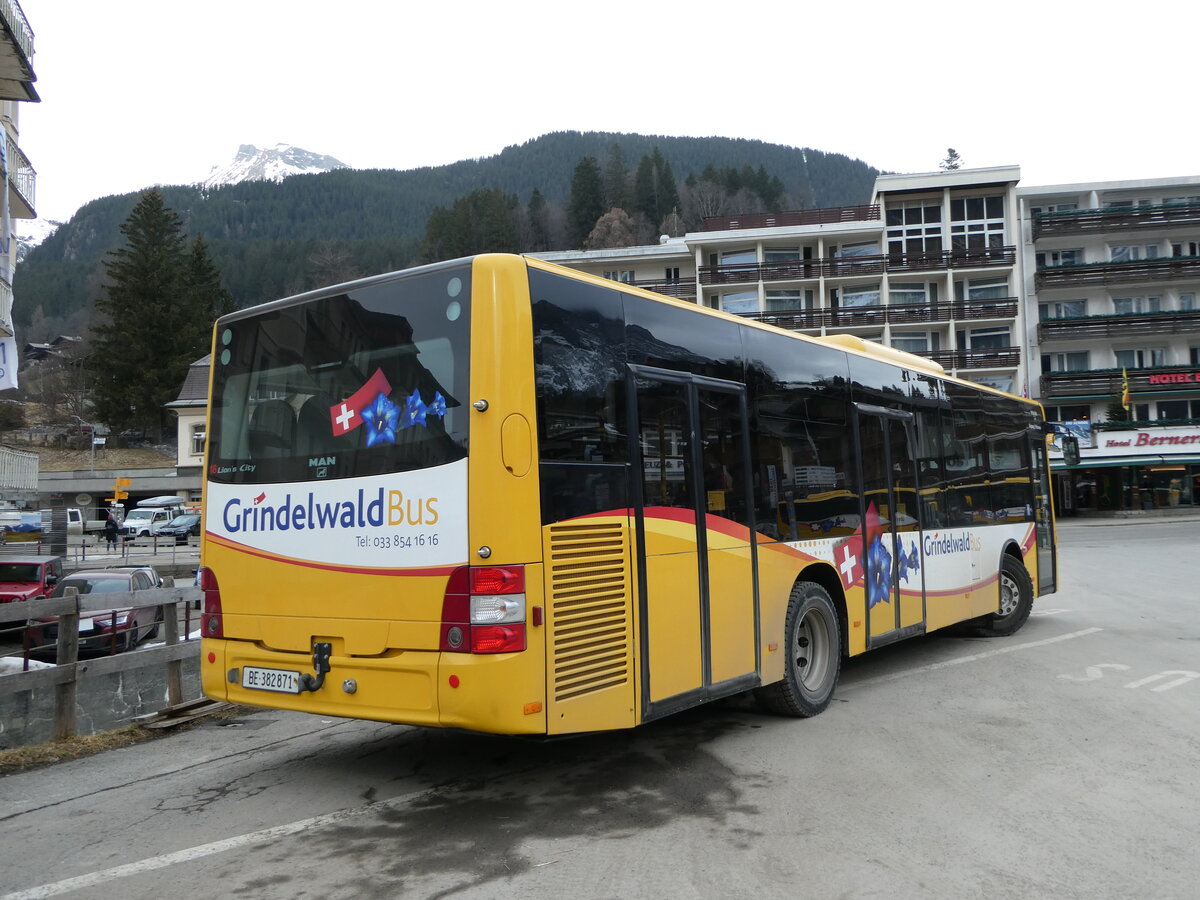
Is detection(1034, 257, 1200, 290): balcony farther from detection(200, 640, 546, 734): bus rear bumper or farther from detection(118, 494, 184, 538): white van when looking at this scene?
detection(200, 640, 546, 734): bus rear bumper

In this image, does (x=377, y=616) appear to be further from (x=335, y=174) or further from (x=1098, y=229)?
(x=335, y=174)

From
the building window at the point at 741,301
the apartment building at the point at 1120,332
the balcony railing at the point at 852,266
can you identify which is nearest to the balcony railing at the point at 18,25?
the balcony railing at the point at 852,266

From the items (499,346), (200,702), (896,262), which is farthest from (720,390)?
(896,262)

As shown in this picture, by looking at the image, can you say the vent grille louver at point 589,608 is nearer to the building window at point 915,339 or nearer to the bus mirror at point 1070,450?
the bus mirror at point 1070,450

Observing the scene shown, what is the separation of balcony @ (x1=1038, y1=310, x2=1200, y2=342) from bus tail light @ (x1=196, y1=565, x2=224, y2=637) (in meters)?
53.2

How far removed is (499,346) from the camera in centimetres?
510

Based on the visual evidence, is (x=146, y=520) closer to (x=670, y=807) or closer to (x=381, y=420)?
(x=381, y=420)

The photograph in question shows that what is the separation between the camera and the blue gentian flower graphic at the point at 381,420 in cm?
543

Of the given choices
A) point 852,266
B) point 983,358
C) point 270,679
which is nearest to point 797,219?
point 852,266

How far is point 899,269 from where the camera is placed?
180ft

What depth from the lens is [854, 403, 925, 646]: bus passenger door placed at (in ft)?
28.6

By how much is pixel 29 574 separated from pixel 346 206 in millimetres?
124975

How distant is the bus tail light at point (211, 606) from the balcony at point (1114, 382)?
52.2 meters

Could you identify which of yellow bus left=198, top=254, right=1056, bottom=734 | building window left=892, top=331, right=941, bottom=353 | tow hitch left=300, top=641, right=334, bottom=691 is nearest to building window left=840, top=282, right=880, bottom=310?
building window left=892, top=331, right=941, bottom=353
